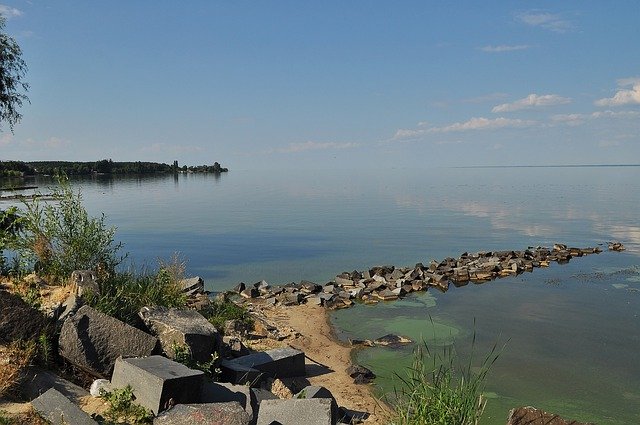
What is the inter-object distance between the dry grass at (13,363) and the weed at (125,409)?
1202 mm

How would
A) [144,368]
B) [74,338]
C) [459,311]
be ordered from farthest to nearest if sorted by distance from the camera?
[459,311], [74,338], [144,368]

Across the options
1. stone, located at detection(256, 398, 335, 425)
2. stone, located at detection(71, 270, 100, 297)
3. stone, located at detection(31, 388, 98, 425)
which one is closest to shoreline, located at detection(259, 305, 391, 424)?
stone, located at detection(256, 398, 335, 425)

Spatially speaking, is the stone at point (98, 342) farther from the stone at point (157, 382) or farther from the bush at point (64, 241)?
the bush at point (64, 241)

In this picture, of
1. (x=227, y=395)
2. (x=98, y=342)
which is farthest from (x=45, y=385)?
(x=227, y=395)

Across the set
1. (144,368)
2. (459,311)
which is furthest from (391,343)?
(144,368)

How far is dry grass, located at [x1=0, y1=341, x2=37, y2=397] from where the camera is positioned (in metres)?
7.62

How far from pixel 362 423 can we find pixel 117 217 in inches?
1790

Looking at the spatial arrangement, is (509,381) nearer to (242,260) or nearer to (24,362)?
(24,362)

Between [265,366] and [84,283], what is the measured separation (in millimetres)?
3896

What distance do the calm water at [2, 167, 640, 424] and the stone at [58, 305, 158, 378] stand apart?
5623 mm

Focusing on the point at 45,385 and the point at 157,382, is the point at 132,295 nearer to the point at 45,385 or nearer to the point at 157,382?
the point at 45,385

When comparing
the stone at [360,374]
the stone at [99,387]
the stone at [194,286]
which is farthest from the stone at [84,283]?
the stone at [194,286]

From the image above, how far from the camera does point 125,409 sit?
773 centimetres

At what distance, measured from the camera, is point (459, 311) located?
19.2 metres
